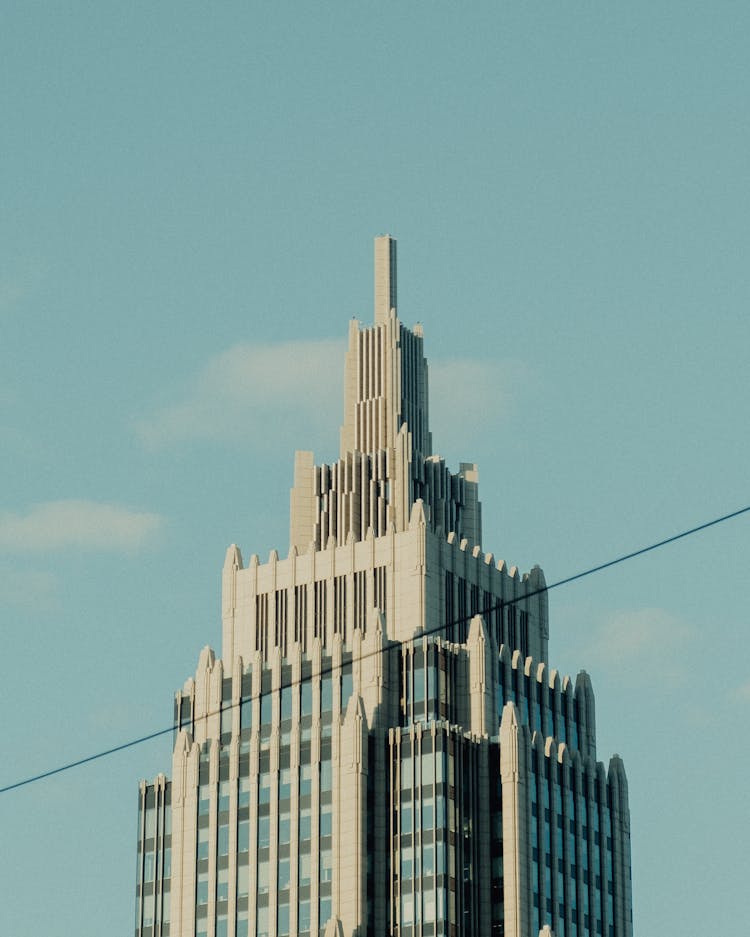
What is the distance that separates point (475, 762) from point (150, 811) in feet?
87.2

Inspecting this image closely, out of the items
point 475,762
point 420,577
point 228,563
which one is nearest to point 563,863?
point 475,762

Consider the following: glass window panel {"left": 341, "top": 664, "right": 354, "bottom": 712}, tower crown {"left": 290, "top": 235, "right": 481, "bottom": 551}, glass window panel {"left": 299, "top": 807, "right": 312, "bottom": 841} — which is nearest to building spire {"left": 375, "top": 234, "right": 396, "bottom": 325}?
tower crown {"left": 290, "top": 235, "right": 481, "bottom": 551}

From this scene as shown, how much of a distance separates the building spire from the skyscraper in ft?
22.5

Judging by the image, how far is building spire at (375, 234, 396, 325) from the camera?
7293 inches

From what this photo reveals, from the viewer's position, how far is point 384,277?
612ft

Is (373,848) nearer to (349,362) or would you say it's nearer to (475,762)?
(475,762)

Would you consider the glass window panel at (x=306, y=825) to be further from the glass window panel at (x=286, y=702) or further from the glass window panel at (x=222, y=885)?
the glass window panel at (x=286, y=702)

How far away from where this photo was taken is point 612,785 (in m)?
174

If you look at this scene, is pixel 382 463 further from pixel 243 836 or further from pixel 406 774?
pixel 243 836

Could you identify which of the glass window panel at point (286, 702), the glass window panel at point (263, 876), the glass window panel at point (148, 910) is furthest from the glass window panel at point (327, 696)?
the glass window panel at point (148, 910)

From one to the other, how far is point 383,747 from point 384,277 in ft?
144

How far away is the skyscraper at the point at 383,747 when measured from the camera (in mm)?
159000

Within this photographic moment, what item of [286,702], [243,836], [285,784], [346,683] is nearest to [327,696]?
[346,683]

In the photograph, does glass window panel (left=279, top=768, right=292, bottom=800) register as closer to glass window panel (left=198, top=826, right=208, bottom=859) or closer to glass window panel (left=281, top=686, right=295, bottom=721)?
glass window panel (left=281, top=686, right=295, bottom=721)
